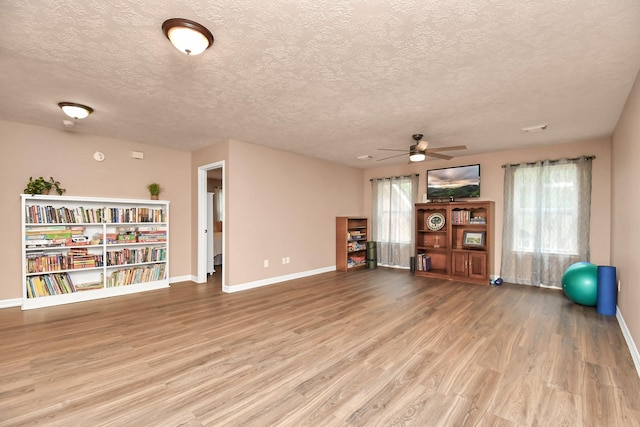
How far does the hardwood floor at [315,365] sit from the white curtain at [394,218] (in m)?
2.84

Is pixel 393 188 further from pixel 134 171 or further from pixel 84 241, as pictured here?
pixel 84 241

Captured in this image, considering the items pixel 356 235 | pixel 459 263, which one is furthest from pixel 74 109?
pixel 459 263

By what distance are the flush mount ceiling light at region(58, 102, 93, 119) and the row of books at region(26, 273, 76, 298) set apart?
2367mm

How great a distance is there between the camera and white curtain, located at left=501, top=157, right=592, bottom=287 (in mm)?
4739

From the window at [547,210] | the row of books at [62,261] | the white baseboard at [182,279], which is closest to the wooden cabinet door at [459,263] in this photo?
the window at [547,210]

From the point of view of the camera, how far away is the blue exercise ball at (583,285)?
151 inches

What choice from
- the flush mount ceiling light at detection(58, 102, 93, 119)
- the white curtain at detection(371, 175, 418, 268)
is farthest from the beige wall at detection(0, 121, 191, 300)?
the white curtain at detection(371, 175, 418, 268)

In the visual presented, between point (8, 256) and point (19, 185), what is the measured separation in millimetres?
989

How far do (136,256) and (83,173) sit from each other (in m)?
1.53

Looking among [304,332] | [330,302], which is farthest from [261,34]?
[330,302]

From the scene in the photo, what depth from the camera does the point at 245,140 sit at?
4809 millimetres

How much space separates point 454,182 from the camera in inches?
237

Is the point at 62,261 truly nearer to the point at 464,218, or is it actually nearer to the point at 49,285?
the point at 49,285

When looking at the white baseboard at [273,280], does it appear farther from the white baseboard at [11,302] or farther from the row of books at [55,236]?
the white baseboard at [11,302]
